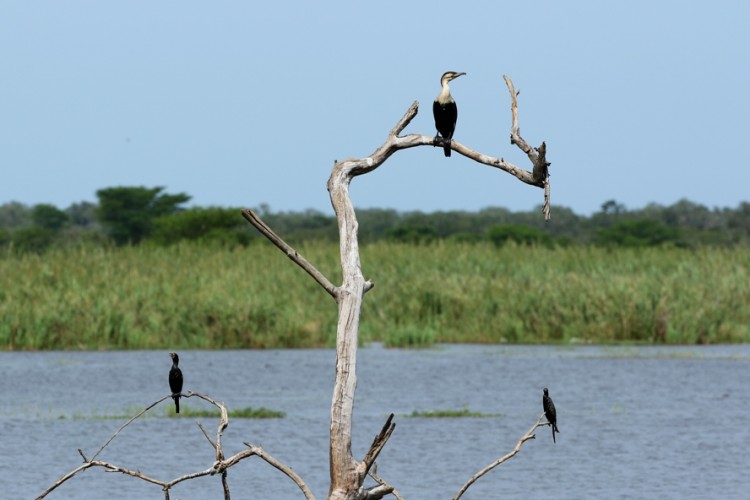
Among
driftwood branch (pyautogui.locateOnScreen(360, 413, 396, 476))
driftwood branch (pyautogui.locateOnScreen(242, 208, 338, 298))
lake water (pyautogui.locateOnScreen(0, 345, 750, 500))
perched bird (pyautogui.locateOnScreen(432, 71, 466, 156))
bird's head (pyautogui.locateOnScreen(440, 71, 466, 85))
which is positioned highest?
bird's head (pyautogui.locateOnScreen(440, 71, 466, 85))

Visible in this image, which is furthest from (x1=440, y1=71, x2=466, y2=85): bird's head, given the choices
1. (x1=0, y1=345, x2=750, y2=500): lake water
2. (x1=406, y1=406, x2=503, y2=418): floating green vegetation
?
(x1=406, y1=406, x2=503, y2=418): floating green vegetation

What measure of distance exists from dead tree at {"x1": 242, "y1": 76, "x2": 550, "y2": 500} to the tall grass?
1677cm

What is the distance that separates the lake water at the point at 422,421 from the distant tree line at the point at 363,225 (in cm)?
1078

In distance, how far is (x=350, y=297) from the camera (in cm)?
641

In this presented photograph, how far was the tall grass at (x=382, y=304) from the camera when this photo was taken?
23.5 metres

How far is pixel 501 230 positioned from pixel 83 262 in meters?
35.8

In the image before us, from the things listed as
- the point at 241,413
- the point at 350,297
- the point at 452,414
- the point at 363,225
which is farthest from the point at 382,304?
the point at 363,225

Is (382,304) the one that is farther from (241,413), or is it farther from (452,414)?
(241,413)

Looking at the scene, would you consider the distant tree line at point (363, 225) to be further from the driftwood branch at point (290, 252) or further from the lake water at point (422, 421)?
the driftwood branch at point (290, 252)

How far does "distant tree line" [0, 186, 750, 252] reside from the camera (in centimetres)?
5047

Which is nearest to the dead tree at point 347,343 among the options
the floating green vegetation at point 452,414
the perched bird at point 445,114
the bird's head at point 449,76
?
the perched bird at point 445,114

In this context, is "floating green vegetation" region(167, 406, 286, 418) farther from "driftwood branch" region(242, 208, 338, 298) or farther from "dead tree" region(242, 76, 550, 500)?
"driftwood branch" region(242, 208, 338, 298)

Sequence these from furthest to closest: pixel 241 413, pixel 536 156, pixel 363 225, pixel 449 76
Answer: pixel 363 225, pixel 241 413, pixel 449 76, pixel 536 156

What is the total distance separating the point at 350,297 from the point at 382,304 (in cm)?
1927
